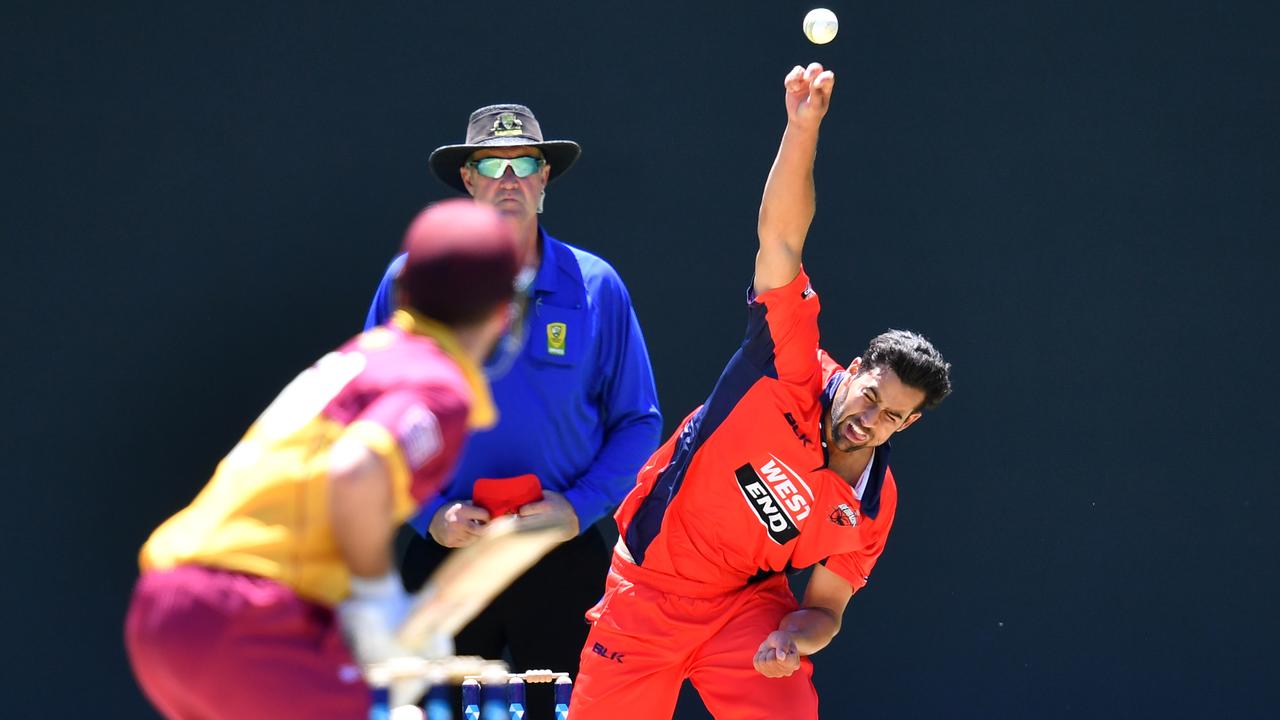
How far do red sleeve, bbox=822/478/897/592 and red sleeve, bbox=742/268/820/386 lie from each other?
36 centimetres

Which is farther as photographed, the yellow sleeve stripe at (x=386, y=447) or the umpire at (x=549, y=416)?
the umpire at (x=549, y=416)

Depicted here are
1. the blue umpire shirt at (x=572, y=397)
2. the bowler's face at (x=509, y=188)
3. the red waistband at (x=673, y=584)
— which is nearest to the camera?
the red waistband at (x=673, y=584)

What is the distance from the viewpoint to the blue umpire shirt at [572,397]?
380 centimetres

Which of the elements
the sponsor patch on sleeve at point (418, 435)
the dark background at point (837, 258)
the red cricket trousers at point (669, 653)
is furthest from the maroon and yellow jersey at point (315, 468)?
the dark background at point (837, 258)

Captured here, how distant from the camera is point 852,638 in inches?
179

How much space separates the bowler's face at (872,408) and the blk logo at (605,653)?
0.71 metres

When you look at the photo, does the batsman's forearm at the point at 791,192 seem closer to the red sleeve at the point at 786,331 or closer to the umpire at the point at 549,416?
the red sleeve at the point at 786,331

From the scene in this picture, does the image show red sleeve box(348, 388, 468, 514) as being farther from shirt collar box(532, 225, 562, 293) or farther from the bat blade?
Answer: shirt collar box(532, 225, 562, 293)

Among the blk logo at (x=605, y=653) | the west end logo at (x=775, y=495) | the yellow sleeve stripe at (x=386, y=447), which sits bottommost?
the blk logo at (x=605, y=653)

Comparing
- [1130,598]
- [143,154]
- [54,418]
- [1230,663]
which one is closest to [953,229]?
[1130,598]

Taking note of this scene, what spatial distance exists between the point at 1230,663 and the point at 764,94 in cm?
219

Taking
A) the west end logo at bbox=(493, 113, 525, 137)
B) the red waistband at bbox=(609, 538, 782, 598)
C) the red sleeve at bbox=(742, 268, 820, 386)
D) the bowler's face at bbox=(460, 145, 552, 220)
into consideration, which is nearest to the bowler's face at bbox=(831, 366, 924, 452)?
the red sleeve at bbox=(742, 268, 820, 386)

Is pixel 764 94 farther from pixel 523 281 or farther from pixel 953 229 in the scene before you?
pixel 523 281

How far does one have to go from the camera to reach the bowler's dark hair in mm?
3496
